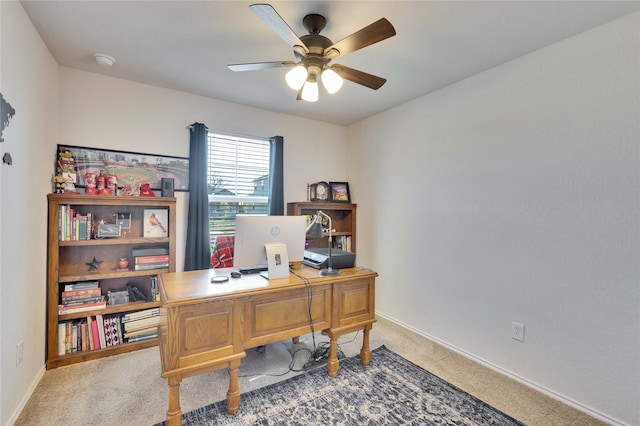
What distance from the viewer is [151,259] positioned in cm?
265

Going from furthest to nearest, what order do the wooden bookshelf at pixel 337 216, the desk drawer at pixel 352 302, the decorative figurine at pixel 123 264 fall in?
1. the wooden bookshelf at pixel 337 216
2. the decorative figurine at pixel 123 264
3. the desk drawer at pixel 352 302

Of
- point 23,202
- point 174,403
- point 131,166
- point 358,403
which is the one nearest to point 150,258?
point 131,166

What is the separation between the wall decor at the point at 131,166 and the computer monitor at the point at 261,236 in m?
1.39

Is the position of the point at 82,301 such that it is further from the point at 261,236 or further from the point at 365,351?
the point at 365,351

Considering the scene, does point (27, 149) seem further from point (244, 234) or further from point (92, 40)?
point (244, 234)

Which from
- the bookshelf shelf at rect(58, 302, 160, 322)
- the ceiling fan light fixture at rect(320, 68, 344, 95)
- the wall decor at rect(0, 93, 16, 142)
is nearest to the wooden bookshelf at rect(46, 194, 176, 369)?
the bookshelf shelf at rect(58, 302, 160, 322)

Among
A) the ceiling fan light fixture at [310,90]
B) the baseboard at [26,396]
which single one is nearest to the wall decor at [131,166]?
the baseboard at [26,396]

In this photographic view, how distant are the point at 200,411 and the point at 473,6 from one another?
295cm

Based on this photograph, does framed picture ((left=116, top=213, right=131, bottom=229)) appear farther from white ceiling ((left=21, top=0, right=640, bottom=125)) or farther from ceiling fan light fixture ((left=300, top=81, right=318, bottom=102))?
ceiling fan light fixture ((left=300, top=81, right=318, bottom=102))

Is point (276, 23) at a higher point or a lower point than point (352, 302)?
higher

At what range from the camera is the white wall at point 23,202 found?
158 cm

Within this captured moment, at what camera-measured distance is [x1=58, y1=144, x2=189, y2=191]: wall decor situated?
254cm

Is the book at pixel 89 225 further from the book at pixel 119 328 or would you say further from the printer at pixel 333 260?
the printer at pixel 333 260

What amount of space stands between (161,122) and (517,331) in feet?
12.2
